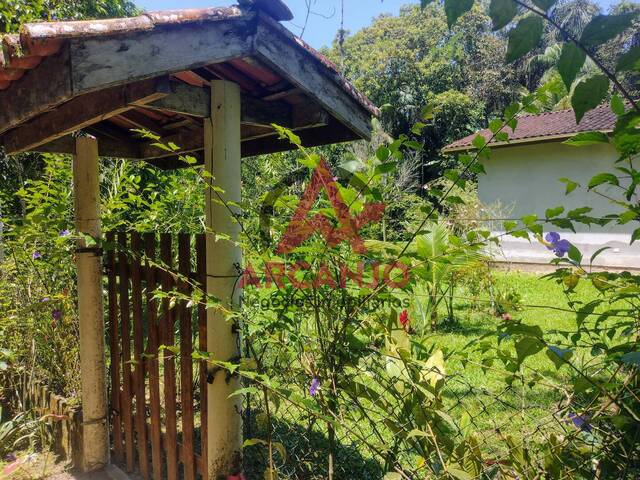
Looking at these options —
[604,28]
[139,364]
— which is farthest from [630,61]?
[139,364]

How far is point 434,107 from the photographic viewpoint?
53.7 inches

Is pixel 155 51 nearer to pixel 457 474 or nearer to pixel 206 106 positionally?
pixel 206 106

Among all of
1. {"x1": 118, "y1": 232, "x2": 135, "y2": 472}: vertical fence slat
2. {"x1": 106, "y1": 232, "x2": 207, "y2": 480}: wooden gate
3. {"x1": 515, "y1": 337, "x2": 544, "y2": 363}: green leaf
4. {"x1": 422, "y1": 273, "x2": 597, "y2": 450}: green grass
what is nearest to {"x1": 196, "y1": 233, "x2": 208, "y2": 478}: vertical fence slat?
{"x1": 106, "y1": 232, "x2": 207, "y2": 480}: wooden gate

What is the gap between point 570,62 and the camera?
31.2 inches

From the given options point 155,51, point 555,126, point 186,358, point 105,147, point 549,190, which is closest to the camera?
point 155,51

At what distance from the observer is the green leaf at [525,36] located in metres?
0.78

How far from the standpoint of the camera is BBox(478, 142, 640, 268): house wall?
38.7 ft

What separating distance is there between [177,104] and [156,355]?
1.24m

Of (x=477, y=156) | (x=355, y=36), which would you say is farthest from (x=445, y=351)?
(x=355, y=36)

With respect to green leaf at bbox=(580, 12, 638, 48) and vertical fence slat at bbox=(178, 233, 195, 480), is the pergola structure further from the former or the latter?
green leaf at bbox=(580, 12, 638, 48)

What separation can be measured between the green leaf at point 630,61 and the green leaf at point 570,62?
0.19ft

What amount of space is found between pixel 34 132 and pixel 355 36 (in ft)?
90.8

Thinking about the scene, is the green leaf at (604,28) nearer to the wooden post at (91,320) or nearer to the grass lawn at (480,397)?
the grass lawn at (480,397)

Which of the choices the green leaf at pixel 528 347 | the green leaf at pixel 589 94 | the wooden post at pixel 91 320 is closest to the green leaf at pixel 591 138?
the green leaf at pixel 589 94
